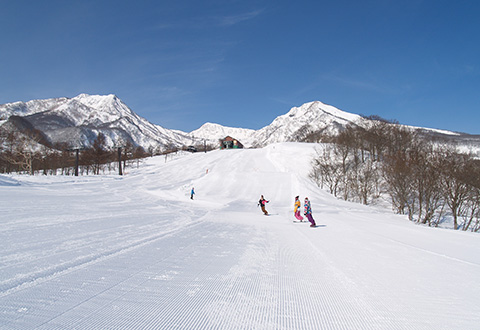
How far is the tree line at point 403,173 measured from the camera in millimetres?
31828

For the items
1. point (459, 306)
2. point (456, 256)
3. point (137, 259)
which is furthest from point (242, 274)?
point (456, 256)

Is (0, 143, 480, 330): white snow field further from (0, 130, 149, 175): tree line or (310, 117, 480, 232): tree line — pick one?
(0, 130, 149, 175): tree line

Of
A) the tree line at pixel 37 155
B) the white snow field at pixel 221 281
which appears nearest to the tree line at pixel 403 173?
the white snow field at pixel 221 281

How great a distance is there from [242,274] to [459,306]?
3452 mm

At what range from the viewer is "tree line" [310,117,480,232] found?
3183 cm

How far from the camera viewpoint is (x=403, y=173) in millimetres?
35188

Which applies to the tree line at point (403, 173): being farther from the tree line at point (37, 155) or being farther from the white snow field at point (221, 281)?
the tree line at point (37, 155)

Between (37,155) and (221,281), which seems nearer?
(221,281)

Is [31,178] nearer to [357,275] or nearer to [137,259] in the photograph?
[137,259]

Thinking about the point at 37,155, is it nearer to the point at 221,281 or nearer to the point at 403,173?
the point at 221,281

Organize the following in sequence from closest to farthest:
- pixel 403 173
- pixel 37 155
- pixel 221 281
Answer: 1. pixel 221 281
2. pixel 403 173
3. pixel 37 155

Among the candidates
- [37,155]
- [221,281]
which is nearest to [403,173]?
[221,281]

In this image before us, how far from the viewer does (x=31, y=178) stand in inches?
1224

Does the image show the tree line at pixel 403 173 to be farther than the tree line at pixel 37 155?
No
